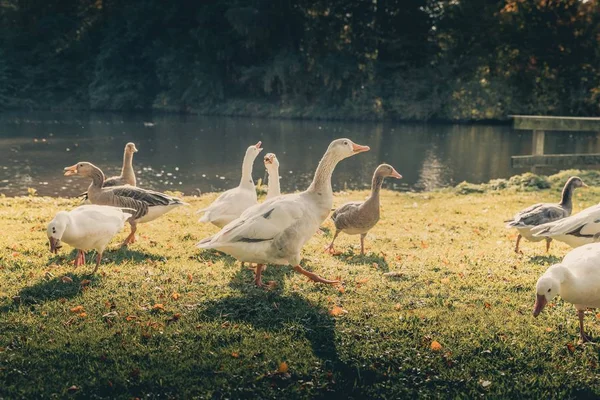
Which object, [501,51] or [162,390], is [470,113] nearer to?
[501,51]

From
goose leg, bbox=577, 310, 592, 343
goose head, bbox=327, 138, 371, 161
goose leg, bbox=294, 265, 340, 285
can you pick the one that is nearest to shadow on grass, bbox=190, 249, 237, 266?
goose leg, bbox=294, 265, 340, 285

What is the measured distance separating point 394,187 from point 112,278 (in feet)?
53.8

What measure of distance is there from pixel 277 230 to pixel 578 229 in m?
4.06

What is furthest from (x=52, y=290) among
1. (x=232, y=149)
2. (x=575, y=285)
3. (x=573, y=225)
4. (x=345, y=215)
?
(x=232, y=149)

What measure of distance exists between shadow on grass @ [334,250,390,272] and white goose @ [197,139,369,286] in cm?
159

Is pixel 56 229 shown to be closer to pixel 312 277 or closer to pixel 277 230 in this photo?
pixel 277 230

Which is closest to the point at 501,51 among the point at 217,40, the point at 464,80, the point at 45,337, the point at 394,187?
Result: the point at 464,80

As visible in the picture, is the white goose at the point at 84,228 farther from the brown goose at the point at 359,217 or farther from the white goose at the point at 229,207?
the brown goose at the point at 359,217

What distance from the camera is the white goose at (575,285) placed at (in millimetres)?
5902

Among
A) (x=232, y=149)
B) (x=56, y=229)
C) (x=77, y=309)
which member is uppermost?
(x=56, y=229)

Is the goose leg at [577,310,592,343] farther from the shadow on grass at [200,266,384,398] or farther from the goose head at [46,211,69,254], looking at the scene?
the goose head at [46,211,69,254]

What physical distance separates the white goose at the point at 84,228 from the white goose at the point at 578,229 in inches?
217

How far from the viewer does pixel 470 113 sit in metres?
49.1

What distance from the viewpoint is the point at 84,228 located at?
7.66 meters
